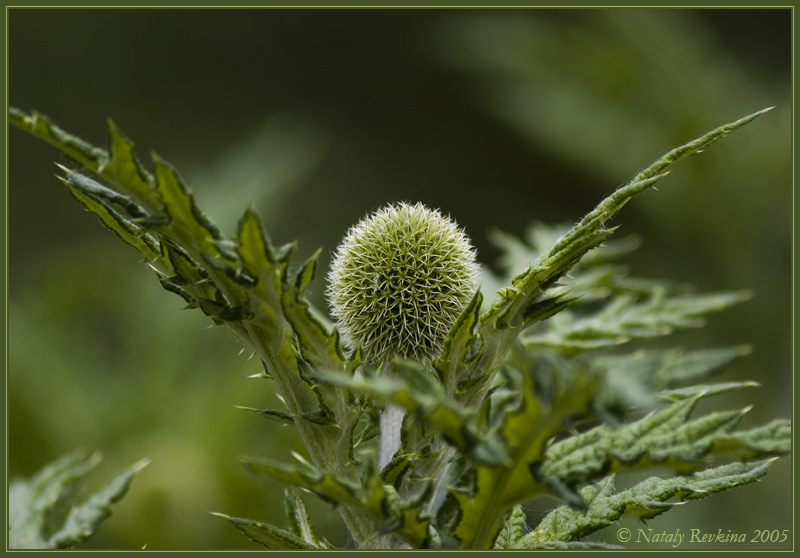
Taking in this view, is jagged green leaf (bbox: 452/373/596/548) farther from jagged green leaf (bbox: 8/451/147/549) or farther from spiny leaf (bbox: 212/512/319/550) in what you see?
jagged green leaf (bbox: 8/451/147/549)

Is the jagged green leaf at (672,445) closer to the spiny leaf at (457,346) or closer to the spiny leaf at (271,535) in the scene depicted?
the spiny leaf at (457,346)

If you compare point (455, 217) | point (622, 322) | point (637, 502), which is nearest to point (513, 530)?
point (637, 502)

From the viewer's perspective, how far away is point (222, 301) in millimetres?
1435

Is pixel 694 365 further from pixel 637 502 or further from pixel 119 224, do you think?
pixel 119 224

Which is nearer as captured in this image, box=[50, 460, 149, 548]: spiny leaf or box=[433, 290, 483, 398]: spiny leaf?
box=[433, 290, 483, 398]: spiny leaf

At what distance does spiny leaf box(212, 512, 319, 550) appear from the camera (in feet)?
4.40

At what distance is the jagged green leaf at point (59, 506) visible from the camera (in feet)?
5.50

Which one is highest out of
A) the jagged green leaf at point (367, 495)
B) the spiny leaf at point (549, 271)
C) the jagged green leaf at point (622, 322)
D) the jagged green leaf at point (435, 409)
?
the jagged green leaf at point (622, 322)

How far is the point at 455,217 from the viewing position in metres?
4.77

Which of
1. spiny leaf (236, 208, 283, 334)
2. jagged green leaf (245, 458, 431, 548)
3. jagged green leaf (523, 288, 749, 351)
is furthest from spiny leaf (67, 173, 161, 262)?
jagged green leaf (523, 288, 749, 351)

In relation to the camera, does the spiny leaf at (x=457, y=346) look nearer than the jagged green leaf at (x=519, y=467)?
No

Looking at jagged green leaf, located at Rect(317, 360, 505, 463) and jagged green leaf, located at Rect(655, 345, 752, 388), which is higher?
jagged green leaf, located at Rect(655, 345, 752, 388)

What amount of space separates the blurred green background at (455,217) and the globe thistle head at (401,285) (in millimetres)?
1603

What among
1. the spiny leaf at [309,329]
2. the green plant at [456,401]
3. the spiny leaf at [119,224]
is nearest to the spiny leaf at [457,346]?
the green plant at [456,401]
